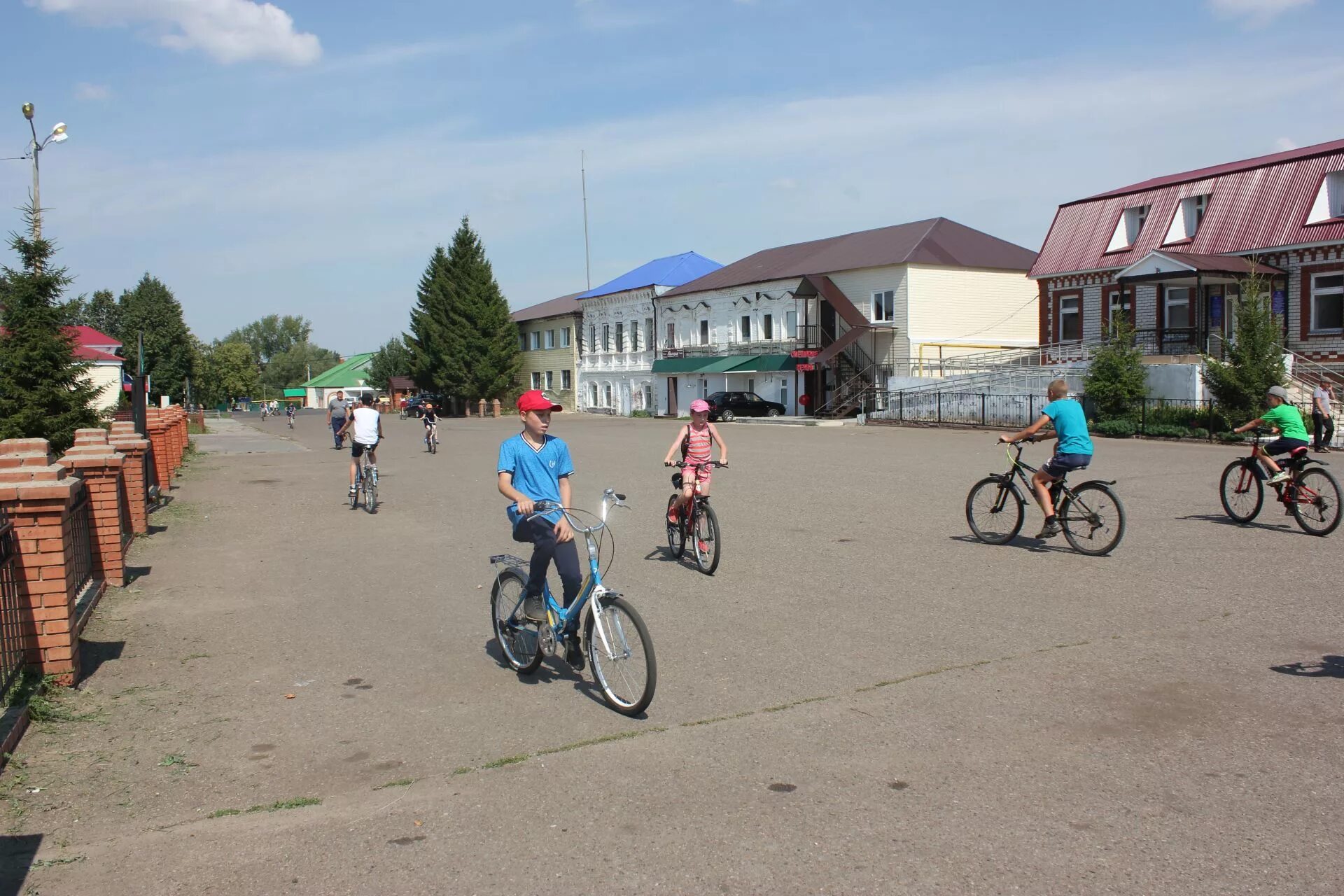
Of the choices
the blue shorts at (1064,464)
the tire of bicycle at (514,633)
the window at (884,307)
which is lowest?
the tire of bicycle at (514,633)

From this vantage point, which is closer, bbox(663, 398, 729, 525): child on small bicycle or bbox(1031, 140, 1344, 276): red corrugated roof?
bbox(663, 398, 729, 525): child on small bicycle

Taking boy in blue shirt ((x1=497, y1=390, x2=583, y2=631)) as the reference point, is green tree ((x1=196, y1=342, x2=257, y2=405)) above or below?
above

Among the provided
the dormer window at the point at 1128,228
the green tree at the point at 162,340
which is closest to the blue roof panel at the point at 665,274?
the dormer window at the point at 1128,228

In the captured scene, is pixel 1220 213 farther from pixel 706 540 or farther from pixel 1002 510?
pixel 706 540

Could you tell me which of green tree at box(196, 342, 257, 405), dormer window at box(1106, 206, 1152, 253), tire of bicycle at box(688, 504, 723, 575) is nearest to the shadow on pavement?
tire of bicycle at box(688, 504, 723, 575)

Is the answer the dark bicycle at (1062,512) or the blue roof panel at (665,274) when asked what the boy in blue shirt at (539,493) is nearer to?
the dark bicycle at (1062,512)

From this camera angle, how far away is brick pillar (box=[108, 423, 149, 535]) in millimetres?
11977

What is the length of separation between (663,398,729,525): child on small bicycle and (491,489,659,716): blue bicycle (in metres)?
3.91

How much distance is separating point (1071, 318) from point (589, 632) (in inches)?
1623

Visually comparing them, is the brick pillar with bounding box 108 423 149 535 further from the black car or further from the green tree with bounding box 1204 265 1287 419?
the black car

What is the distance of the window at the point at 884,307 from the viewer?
50344mm

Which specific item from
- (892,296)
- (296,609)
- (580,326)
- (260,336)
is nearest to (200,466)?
(296,609)

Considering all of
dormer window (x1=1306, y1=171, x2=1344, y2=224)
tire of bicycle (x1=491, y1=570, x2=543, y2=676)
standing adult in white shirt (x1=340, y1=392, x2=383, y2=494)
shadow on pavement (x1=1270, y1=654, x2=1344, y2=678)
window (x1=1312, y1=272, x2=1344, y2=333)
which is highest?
dormer window (x1=1306, y1=171, x2=1344, y2=224)

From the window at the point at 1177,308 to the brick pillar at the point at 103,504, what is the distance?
36775mm
